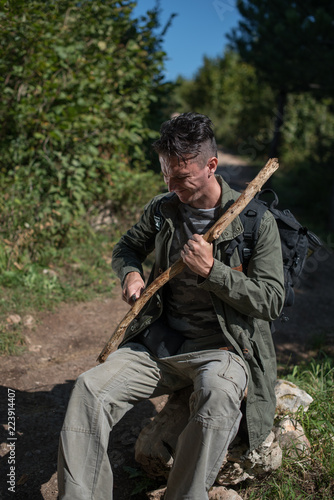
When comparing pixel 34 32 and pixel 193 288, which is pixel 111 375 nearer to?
pixel 193 288

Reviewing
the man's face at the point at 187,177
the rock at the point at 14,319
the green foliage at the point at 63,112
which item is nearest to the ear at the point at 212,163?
the man's face at the point at 187,177

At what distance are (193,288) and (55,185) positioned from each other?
346cm

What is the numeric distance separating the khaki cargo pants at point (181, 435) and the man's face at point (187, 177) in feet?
2.65

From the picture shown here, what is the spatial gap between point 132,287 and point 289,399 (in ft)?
4.17

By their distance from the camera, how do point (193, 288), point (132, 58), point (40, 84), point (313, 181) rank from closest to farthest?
point (193, 288), point (40, 84), point (132, 58), point (313, 181)

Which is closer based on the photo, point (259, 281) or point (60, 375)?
point (259, 281)

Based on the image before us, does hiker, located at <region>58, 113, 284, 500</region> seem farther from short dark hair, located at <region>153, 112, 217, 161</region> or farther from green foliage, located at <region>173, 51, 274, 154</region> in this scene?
green foliage, located at <region>173, 51, 274, 154</region>

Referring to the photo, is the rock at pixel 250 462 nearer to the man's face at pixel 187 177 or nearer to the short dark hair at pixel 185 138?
the man's face at pixel 187 177

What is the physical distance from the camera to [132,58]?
609 cm

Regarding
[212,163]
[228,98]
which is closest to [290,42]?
[212,163]

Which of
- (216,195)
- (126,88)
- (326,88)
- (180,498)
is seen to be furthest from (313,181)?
(180,498)

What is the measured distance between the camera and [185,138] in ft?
7.36

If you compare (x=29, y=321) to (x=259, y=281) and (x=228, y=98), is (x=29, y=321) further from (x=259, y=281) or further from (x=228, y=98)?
(x=228, y=98)

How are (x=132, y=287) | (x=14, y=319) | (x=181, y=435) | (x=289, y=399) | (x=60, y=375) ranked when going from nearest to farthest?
(x=181, y=435), (x=132, y=287), (x=289, y=399), (x=60, y=375), (x=14, y=319)
